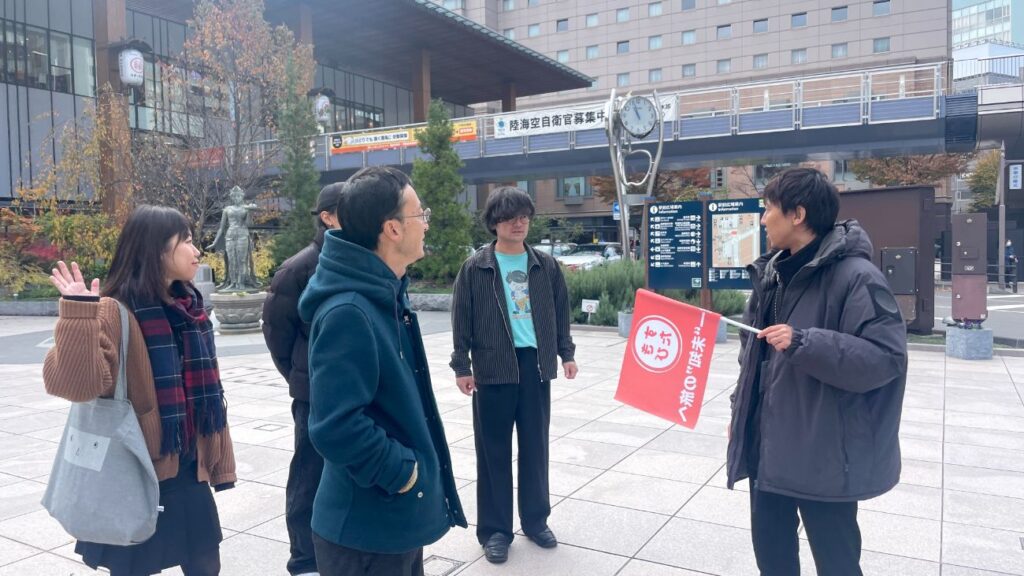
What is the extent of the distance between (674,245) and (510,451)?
8.69 meters

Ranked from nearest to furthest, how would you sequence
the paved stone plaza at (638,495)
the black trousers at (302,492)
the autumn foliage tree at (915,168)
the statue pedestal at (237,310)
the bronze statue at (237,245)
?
the black trousers at (302,492)
the paved stone plaza at (638,495)
the statue pedestal at (237,310)
the bronze statue at (237,245)
the autumn foliage tree at (915,168)

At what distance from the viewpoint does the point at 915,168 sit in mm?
30922

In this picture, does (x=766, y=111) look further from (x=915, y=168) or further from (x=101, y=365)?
(x=101, y=365)

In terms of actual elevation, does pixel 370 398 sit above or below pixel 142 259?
below

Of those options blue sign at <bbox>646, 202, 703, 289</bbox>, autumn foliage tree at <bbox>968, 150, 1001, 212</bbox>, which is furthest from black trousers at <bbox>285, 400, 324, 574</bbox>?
autumn foliage tree at <bbox>968, 150, 1001, 212</bbox>

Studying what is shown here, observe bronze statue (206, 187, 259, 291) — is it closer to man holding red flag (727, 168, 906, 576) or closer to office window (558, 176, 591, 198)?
man holding red flag (727, 168, 906, 576)

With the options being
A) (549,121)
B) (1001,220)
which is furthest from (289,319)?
(1001,220)

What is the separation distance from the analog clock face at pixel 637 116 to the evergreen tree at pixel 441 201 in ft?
19.6

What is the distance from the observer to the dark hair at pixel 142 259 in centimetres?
270

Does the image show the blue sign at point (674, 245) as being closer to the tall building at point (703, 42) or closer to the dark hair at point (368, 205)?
the dark hair at point (368, 205)

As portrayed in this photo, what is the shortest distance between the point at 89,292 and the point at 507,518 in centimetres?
233

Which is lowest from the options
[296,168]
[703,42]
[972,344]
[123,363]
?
[972,344]

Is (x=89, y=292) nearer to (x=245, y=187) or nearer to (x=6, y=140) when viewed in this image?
(x=245, y=187)

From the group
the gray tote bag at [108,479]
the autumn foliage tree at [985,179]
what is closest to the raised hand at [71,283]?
the gray tote bag at [108,479]
